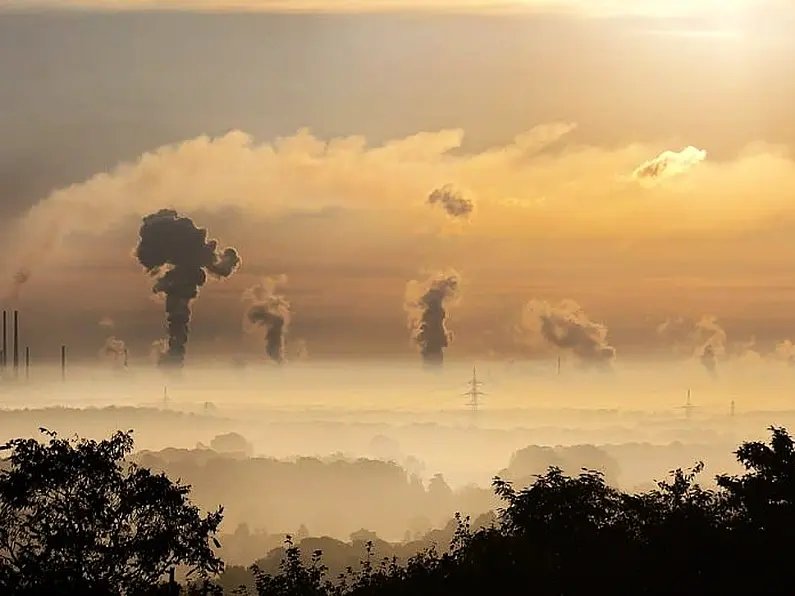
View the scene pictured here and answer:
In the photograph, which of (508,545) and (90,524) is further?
(508,545)

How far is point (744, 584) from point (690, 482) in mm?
11004

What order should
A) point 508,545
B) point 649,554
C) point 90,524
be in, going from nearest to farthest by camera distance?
point 90,524, point 649,554, point 508,545

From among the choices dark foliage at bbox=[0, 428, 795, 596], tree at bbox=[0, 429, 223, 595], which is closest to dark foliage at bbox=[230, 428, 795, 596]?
dark foliage at bbox=[0, 428, 795, 596]

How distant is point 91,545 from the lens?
145 ft

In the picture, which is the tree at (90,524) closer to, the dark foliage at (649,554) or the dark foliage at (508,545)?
the dark foliage at (508,545)

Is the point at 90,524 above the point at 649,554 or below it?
above

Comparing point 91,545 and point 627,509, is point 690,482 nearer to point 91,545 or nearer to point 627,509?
point 627,509

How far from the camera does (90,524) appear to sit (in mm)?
44438

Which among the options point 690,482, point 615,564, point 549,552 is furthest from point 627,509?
point 615,564

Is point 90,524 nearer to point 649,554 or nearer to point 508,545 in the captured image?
point 508,545

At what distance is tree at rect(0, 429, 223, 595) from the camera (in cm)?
4369

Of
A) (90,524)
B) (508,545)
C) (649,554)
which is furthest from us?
(508,545)

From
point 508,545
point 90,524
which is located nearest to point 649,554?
point 508,545

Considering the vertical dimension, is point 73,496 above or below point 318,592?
above
